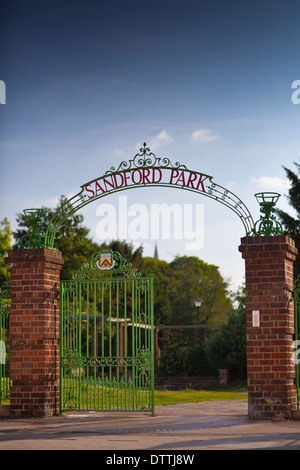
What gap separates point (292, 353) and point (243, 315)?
12.9 m

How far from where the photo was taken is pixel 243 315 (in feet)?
78.2

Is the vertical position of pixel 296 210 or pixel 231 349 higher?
pixel 296 210

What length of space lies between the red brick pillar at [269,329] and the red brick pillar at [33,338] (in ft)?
10.7

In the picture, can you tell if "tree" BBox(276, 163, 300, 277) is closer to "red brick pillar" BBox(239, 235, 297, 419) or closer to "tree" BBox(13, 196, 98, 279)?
"tree" BBox(13, 196, 98, 279)

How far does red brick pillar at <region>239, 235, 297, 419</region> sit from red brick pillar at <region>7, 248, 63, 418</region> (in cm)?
326

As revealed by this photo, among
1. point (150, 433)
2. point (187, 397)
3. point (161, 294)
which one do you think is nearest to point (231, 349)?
point (187, 397)

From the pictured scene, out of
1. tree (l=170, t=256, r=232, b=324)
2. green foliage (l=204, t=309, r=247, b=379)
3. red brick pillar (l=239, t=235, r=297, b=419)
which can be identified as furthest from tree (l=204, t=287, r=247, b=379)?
tree (l=170, t=256, r=232, b=324)

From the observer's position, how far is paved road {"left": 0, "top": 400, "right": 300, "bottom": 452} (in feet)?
26.8

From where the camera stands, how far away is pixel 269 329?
10.9 metres

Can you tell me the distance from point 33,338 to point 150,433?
2.99 meters

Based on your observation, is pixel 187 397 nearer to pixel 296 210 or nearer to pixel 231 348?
pixel 231 348

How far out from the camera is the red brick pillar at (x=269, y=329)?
35.5ft

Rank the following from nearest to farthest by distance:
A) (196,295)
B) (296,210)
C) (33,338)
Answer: (33,338), (296,210), (196,295)
